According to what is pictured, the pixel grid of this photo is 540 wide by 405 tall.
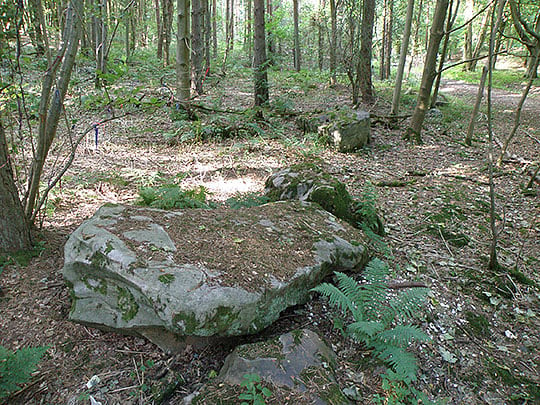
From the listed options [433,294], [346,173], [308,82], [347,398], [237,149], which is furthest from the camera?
[308,82]

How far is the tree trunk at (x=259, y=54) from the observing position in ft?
28.5

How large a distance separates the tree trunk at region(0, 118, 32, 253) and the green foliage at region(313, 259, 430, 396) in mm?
2666

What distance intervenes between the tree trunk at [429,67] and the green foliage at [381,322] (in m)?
6.72

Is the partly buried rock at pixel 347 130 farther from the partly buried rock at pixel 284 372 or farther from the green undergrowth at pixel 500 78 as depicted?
the green undergrowth at pixel 500 78

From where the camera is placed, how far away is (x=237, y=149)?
7.25 m

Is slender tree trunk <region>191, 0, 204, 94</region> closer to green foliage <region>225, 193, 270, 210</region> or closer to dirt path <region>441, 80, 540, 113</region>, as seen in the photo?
green foliage <region>225, 193, 270, 210</region>

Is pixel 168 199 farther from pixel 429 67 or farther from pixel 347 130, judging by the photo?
pixel 429 67

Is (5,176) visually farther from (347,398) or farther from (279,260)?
(347,398)

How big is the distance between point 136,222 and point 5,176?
1127 mm

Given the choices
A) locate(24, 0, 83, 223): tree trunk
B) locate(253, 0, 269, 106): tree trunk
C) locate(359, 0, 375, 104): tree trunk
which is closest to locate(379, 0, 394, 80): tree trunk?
locate(359, 0, 375, 104): tree trunk

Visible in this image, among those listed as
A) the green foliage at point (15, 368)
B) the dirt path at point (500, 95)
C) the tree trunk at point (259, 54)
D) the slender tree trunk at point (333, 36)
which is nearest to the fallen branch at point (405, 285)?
the green foliage at point (15, 368)

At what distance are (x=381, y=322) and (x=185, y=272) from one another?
1.60 meters

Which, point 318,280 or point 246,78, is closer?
point 318,280

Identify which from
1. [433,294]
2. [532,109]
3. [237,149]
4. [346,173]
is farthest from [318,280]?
[532,109]
